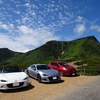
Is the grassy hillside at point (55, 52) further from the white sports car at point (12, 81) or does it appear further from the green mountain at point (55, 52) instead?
the white sports car at point (12, 81)

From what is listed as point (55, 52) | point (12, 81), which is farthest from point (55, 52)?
point (12, 81)

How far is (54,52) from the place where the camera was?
181m

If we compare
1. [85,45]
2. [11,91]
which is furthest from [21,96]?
[85,45]

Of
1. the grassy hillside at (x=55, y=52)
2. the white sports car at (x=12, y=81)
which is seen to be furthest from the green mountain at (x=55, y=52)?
the white sports car at (x=12, y=81)

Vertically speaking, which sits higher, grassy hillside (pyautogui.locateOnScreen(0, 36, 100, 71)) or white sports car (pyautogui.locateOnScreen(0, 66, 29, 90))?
grassy hillside (pyautogui.locateOnScreen(0, 36, 100, 71))

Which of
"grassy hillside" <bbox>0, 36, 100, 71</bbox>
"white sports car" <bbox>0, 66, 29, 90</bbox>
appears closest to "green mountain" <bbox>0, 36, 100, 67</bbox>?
"grassy hillside" <bbox>0, 36, 100, 71</bbox>

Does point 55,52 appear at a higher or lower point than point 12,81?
higher

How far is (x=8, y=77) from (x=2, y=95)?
1.35 meters

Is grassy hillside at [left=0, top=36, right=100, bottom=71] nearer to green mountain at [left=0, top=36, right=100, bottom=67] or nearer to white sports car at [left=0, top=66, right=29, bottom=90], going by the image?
green mountain at [left=0, top=36, right=100, bottom=67]

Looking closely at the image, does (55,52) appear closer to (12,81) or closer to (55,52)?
(55,52)

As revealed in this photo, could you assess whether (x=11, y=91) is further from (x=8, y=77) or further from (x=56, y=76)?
(x=56, y=76)

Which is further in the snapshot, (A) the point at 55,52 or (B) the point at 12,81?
(A) the point at 55,52

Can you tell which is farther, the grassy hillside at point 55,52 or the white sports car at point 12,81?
the grassy hillside at point 55,52

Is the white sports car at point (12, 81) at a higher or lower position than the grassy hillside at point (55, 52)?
lower
